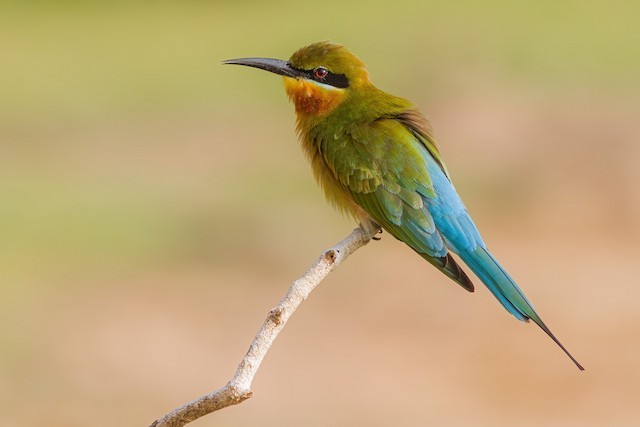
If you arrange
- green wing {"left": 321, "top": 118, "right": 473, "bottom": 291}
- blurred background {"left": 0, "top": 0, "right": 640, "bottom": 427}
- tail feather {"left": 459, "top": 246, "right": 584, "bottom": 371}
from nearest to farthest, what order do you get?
1. tail feather {"left": 459, "top": 246, "right": 584, "bottom": 371}
2. green wing {"left": 321, "top": 118, "right": 473, "bottom": 291}
3. blurred background {"left": 0, "top": 0, "right": 640, "bottom": 427}

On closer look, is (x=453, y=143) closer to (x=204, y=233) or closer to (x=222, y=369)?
(x=204, y=233)

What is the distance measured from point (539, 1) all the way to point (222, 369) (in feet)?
20.4

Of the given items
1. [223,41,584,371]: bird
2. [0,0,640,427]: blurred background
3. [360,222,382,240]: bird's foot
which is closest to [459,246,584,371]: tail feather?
[223,41,584,371]: bird

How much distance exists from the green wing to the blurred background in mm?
3353

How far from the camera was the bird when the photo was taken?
2.65 m

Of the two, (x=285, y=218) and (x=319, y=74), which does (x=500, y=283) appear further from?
(x=285, y=218)

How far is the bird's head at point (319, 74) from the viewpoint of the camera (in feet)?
9.11

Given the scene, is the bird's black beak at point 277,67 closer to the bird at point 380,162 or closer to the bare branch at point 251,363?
the bird at point 380,162

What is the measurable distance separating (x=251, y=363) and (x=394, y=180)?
1.11 m

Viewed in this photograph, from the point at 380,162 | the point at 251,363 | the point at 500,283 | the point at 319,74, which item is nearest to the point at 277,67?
the point at 319,74

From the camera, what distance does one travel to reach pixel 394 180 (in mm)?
2678

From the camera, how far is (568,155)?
360 inches

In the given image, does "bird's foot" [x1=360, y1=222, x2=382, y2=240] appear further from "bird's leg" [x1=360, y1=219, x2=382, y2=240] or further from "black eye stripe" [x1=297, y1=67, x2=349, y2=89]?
"black eye stripe" [x1=297, y1=67, x2=349, y2=89]

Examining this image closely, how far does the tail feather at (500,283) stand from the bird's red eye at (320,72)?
1.59 feet
